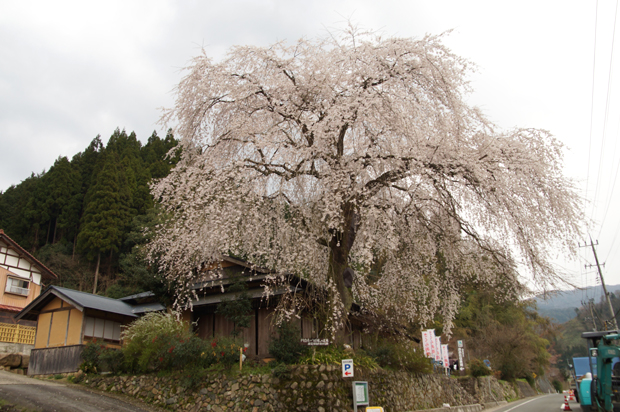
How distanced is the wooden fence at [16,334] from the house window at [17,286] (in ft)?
20.0

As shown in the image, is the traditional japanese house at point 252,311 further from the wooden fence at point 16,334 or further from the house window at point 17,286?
the house window at point 17,286

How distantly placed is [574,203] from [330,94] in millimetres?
6169

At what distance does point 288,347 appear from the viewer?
1018 cm

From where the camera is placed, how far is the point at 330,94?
9164mm

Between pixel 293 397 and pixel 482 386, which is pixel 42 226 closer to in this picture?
pixel 293 397

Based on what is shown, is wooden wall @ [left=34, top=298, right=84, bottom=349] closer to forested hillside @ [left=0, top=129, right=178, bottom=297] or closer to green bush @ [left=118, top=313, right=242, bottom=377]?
green bush @ [left=118, top=313, right=242, bottom=377]

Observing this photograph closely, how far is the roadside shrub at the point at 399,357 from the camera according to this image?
1155 cm

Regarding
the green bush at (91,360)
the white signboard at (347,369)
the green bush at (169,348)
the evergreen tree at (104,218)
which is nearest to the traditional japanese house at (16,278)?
the evergreen tree at (104,218)

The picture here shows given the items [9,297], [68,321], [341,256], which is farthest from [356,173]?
[9,297]

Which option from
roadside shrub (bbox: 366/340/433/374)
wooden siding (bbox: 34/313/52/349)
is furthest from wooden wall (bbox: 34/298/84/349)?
roadside shrub (bbox: 366/340/433/374)

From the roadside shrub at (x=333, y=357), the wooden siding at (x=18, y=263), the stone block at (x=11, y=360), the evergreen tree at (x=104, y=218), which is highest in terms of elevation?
the evergreen tree at (x=104, y=218)

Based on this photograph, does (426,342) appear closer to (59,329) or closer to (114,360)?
(114,360)

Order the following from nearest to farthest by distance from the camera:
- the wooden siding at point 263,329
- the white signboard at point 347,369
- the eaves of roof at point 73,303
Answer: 1. the white signboard at point 347,369
2. the wooden siding at point 263,329
3. the eaves of roof at point 73,303

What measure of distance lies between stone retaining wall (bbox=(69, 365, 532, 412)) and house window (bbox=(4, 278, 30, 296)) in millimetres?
14684
